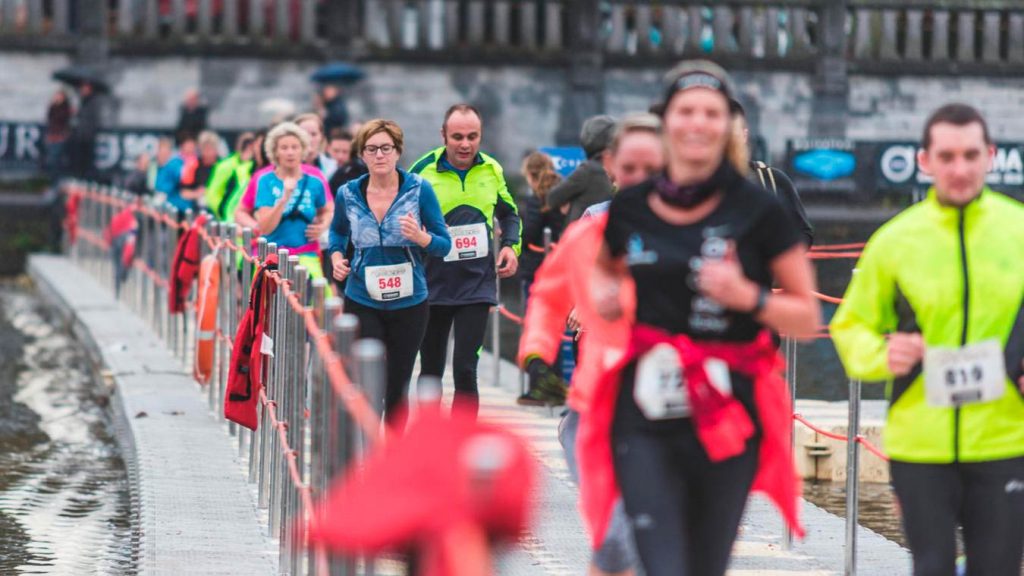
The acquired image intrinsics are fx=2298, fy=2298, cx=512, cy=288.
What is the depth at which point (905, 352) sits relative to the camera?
6.24 meters

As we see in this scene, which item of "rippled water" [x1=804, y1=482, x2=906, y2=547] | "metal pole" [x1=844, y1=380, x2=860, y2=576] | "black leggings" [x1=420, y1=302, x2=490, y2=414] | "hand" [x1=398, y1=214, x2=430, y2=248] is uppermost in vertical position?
"hand" [x1=398, y1=214, x2=430, y2=248]

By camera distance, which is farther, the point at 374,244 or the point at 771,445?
the point at 374,244

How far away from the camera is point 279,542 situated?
29.8 ft

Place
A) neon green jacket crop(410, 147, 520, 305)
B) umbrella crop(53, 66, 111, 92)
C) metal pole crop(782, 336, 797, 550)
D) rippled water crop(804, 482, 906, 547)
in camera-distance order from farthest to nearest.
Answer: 1. umbrella crop(53, 66, 111, 92)
2. neon green jacket crop(410, 147, 520, 305)
3. rippled water crop(804, 482, 906, 547)
4. metal pole crop(782, 336, 797, 550)

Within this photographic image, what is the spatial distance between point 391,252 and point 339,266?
0.31m

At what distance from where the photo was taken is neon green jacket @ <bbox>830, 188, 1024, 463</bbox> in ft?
20.5

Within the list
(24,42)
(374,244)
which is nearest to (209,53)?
(24,42)

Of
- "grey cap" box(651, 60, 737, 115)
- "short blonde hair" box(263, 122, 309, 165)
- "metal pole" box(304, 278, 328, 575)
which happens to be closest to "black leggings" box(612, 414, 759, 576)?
"grey cap" box(651, 60, 737, 115)

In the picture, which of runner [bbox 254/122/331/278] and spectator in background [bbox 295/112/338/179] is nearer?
runner [bbox 254/122/331/278]

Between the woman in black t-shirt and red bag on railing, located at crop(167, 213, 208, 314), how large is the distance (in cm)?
1005

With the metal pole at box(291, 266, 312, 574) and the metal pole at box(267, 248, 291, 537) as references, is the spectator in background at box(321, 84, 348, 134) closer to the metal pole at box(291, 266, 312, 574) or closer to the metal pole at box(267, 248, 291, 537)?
the metal pole at box(267, 248, 291, 537)

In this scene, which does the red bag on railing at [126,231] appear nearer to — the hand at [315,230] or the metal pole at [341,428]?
the hand at [315,230]

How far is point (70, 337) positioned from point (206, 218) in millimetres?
5954

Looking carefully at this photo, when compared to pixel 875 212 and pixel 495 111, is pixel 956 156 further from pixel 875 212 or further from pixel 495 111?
pixel 495 111
